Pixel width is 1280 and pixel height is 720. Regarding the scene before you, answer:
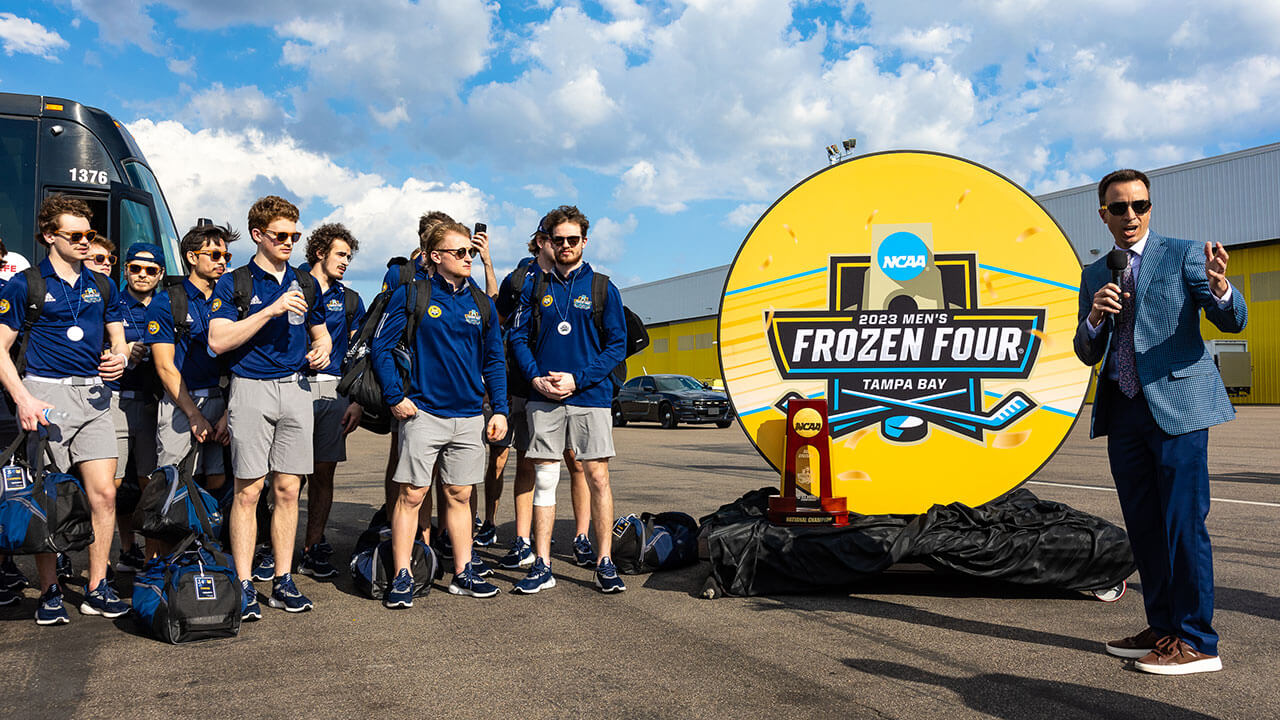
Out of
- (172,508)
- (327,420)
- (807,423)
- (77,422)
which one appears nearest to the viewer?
(172,508)

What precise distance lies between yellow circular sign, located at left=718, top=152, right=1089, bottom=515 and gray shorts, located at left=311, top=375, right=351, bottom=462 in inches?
100

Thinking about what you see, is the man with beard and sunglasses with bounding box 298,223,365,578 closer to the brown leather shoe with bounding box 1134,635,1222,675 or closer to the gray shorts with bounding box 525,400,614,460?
the gray shorts with bounding box 525,400,614,460

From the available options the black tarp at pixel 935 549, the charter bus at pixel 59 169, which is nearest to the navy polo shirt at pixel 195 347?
the black tarp at pixel 935 549

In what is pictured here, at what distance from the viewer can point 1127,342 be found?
4.11 metres

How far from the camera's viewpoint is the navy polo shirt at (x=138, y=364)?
17.7 feet

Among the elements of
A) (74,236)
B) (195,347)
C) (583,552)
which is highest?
(74,236)

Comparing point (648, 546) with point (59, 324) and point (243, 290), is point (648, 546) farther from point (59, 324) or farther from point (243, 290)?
point (59, 324)

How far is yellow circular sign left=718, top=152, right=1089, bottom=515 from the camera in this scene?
5906 mm

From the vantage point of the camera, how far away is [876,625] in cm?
464

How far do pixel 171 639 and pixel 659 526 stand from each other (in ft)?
9.33

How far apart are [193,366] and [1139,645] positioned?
4955 mm

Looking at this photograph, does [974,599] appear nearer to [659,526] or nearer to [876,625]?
[876,625]

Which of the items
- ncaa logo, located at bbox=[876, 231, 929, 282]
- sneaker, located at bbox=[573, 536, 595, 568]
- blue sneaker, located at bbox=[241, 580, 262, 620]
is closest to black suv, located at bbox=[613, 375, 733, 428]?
sneaker, located at bbox=[573, 536, 595, 568]

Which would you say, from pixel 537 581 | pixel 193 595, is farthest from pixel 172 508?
pixel 537 581
